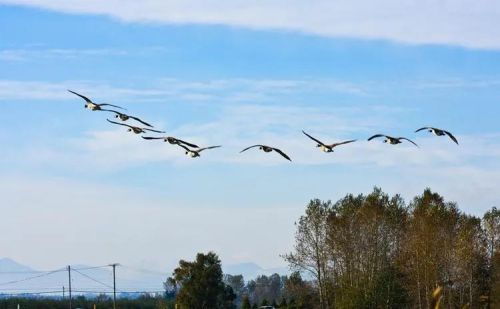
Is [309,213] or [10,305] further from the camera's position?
[10,305]

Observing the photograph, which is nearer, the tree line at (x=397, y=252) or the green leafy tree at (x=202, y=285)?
the tree line at (x=397, y=252)

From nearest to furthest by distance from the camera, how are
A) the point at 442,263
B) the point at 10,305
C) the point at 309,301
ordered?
the point at 442,263, the point at 309,301, the point at 10,305

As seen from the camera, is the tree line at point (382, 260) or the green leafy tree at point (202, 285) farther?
the green leafy tree at point (202, 285)

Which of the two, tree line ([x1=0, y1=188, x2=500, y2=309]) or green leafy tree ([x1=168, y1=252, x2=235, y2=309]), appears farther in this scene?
green leafy tree ([x1=168, y1=252, x2=235, y2=309])

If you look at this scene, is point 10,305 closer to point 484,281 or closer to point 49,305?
point 49,305

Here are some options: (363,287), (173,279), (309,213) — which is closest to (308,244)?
(309,213)

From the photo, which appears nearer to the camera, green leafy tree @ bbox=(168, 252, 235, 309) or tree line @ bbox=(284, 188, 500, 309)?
tree line @ bbox=(284, 188, 500, 309)

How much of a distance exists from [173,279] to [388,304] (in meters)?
21.6

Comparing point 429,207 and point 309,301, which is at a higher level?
point 429,207

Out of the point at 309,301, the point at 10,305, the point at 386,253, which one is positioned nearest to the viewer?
the point at 386,253

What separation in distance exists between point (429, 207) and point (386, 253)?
6150 millimetres

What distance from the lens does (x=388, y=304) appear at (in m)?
73.2

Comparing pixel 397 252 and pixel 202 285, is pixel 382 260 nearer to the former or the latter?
pixel 397 252

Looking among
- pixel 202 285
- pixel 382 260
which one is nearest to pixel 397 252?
pixel 382 260
